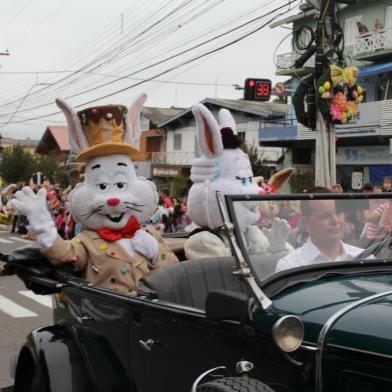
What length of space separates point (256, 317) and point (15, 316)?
614 cm

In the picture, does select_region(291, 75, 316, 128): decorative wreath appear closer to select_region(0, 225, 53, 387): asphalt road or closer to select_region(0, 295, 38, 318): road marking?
select_region(0, 225, 53, 387): asphalt road

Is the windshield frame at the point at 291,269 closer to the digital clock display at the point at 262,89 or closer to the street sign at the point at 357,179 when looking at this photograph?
the digital clock display at the point at 262,89

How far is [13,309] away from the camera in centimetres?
835

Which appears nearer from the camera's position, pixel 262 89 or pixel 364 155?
pixel 262 89

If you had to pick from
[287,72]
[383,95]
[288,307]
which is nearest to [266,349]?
[288,307]

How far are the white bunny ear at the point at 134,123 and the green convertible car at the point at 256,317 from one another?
1.64m

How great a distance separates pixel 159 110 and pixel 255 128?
→ 13.4 m

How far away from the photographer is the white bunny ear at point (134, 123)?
507 cm

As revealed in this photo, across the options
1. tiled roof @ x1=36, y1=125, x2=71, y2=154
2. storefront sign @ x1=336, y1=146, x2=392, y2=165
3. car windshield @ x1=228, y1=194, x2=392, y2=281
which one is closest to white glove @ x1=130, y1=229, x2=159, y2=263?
car windshield @ x1=228, y1=194, x2=392, y2=281

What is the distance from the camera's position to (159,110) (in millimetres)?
46906

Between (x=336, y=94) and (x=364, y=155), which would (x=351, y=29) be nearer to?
(x=364, y=155)

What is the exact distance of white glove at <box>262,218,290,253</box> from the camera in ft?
8.61

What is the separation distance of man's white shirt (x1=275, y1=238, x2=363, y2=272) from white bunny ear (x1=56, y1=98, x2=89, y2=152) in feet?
8.54

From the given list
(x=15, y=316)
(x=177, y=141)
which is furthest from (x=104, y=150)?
(x=177, y=141)
